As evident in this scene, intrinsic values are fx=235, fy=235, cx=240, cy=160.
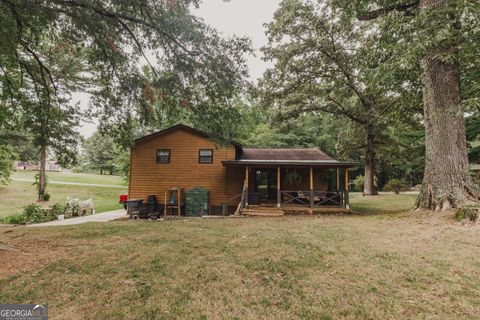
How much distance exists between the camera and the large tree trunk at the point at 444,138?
739 centimetres

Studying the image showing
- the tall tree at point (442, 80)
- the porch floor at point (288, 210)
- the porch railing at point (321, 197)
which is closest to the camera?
the tall tree at point (442, 80)

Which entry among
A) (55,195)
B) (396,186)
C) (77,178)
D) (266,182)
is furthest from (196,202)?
(77,178)

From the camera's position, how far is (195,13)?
645 cm

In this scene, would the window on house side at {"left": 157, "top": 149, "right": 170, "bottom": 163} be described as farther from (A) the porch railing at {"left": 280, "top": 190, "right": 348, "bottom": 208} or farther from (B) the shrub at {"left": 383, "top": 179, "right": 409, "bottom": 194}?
(B) the shrub at {"left": 383, "top": 179, "right": 409, "bottom": 194}

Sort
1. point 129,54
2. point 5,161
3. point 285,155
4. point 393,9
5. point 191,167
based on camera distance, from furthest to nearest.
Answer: point 5,161
point 285,155
point 191,167
point 393,9
point 129,54

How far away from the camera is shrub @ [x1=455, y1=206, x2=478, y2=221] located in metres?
6.34

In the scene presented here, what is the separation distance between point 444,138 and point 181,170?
1184 cm

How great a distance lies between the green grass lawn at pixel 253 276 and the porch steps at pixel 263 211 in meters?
4.86

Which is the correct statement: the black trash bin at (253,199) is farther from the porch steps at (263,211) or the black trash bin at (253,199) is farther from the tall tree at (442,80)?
the tall tree at (442,80)

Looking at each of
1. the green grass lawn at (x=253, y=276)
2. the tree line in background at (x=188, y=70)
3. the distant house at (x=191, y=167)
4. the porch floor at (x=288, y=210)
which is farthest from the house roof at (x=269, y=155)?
the green grass lawn at (x=253, y=276)

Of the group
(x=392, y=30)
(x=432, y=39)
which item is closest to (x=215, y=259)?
(x=432, y=39)

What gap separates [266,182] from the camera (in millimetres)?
15992

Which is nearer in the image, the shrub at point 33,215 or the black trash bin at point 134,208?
the shrub at point 33,215

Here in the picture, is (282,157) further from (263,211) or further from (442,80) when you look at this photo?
(442,80)
